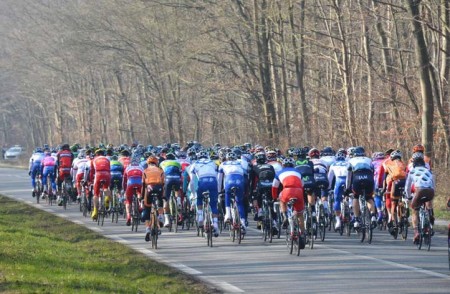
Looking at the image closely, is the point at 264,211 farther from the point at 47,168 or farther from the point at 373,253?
the point at 47,168

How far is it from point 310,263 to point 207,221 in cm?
414

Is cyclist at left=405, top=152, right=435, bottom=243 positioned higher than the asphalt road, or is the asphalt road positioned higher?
cyclist at left=405, top=152, right=435, bottom=243

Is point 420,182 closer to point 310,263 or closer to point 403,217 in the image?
point 403,217

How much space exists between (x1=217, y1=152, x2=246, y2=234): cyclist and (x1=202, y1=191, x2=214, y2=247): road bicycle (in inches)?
16.0

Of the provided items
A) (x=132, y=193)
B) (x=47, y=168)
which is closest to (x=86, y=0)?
(x=47, y=168)

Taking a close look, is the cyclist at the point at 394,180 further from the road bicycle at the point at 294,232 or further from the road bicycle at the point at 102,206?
the road bicycle at the point at 102,206

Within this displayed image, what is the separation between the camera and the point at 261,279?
1523cm

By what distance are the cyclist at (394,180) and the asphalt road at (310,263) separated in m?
0.52

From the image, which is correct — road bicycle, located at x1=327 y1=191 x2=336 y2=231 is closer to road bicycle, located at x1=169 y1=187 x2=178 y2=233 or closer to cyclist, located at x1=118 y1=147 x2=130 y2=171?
road bicycle, located at x1=169 y1=187 x2=178 y2=233

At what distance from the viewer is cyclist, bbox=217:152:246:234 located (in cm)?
2117

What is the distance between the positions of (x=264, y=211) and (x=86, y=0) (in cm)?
4366

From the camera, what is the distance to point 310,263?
1712 cm

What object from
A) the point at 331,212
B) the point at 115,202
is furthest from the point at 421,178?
the point at 115,202

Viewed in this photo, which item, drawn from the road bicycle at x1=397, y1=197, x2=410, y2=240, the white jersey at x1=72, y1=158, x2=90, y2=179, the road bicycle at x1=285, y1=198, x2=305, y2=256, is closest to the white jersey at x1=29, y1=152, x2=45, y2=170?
the white jersey at x1=72, y1=158, x2=90, y2=179
